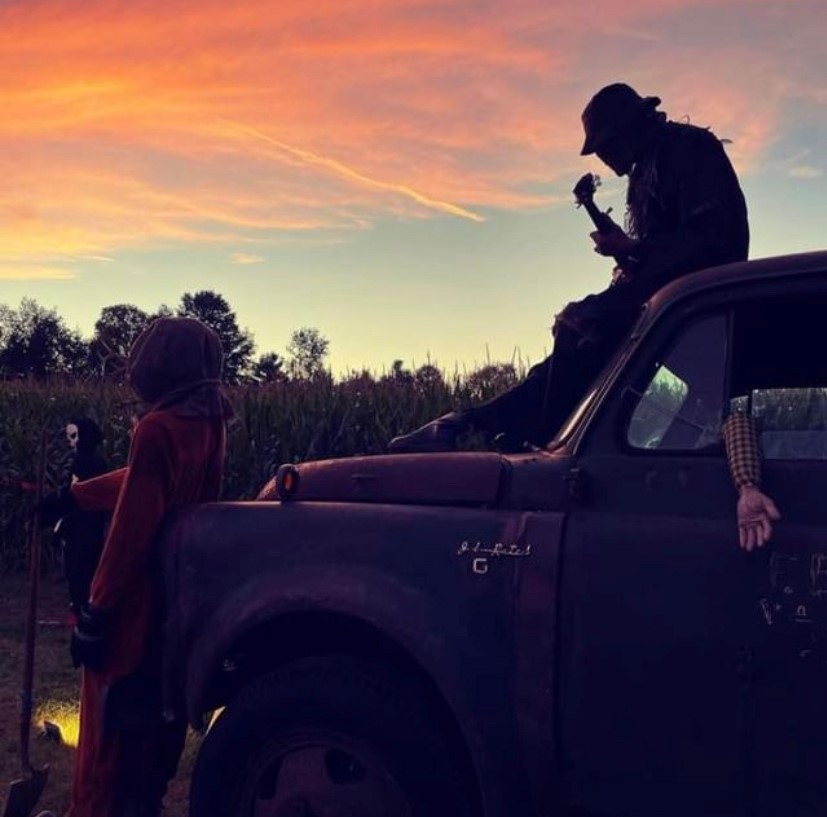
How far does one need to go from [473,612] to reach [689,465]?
74cm

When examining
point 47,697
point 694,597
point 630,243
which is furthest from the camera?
point 47,697

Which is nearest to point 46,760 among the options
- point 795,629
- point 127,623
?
point 127,623

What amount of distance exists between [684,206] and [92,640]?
256 centimetres

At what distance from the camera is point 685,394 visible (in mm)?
3152

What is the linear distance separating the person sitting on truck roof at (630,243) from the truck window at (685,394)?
616 millimetres

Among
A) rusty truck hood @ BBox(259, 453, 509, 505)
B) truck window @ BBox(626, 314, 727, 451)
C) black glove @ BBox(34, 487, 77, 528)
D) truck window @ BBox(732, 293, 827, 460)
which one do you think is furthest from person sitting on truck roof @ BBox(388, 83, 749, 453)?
black glove @ BBox(34, 487, 77, 528)

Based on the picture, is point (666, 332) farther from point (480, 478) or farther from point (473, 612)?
point (473, 612)

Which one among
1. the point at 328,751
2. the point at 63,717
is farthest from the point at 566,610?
the point at 63,717

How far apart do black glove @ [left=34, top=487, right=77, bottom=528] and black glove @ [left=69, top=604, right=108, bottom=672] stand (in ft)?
2.23

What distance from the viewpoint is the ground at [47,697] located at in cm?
519

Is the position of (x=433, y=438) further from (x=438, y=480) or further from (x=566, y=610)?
(x=566, y=610)

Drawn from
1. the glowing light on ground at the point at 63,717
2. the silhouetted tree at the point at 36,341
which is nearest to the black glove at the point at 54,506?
the glowing light on ground at the point at 63,717

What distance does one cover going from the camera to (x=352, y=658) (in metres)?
3.44

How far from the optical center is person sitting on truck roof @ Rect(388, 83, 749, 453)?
379cm
